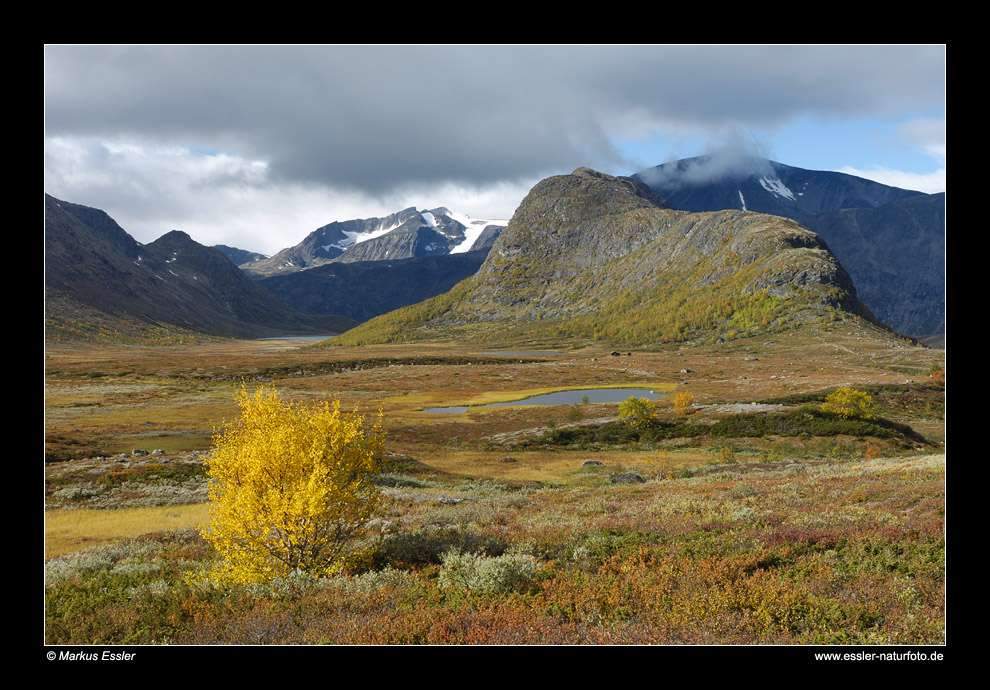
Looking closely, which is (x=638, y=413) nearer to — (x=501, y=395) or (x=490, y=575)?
(x=501, y=395)

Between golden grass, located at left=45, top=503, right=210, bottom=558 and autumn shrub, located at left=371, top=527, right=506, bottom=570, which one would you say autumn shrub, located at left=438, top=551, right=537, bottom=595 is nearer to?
autumn shrub, located at left=371, top=527, right=506, bottom=570

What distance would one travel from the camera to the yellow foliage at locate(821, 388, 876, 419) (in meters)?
58.7

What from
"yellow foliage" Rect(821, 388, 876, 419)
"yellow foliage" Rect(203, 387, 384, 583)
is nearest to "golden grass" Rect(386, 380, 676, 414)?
"yellow foliage" Rect(821, 388, 876, 419)

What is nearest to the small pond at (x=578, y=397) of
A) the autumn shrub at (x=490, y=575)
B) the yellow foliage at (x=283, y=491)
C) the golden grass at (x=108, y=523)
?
the golden grass at (x=108, y=523)

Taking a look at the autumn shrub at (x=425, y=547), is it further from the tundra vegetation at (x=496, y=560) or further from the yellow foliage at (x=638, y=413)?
the yellow foliage at (x=638, y=413)

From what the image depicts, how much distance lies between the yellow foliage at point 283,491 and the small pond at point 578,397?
269ft

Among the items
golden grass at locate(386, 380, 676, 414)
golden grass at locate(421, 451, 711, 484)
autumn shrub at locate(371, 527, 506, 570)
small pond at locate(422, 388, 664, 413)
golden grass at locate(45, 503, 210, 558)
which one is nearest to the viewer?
autumn shrub at locate(371, 527, 506, 570)

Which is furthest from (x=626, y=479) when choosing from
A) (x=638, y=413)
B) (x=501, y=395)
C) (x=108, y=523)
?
(x=501, y=395)

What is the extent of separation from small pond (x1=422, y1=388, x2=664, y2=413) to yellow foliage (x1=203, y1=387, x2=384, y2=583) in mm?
82014

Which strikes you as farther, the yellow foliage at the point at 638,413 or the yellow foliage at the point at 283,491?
the yellow foliage at the point at 638,413

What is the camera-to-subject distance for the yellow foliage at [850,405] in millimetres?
58719
